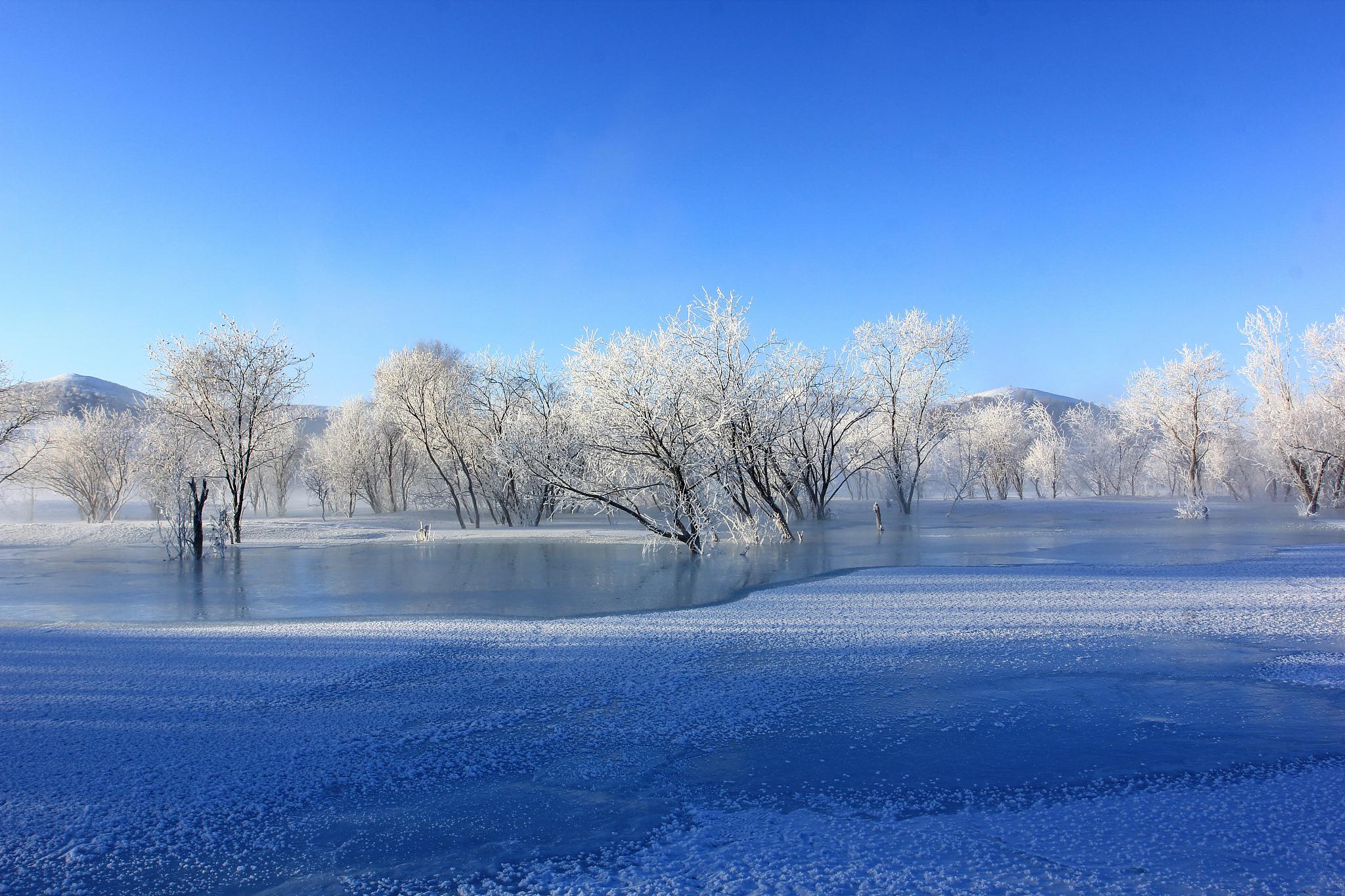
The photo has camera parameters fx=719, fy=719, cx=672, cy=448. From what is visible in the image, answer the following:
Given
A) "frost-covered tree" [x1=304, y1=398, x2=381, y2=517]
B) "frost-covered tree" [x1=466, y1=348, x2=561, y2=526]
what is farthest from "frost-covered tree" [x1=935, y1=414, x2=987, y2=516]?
"frost-covered tree" [x1=304, y1=398, x2=381, y2=517]

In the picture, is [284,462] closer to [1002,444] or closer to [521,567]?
[521,567]

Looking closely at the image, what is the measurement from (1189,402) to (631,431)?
3277 cm

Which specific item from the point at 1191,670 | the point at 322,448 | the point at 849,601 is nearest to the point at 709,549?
the point at 849,601

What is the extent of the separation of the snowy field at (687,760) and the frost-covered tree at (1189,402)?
109 ft

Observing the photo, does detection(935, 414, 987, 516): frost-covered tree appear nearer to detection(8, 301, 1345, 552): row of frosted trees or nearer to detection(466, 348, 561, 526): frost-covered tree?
detection(8, 301, 1345, 552): row of frosted trees

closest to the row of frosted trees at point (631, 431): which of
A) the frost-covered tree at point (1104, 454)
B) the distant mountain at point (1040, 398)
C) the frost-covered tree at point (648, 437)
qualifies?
the frost-covered tree at point (648, 437)

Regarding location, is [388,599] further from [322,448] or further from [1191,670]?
[322,448]

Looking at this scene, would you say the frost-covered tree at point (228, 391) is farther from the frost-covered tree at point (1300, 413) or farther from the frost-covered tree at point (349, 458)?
the frost-covered tree at point (1300, 413)

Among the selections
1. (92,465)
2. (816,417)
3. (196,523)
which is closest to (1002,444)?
(816,417)

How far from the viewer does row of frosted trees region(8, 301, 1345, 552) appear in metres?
17.0

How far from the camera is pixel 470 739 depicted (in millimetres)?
4539

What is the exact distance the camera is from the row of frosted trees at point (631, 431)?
17.0m

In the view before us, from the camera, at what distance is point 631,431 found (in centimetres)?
1614

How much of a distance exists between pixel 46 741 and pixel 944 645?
6.81 metres
